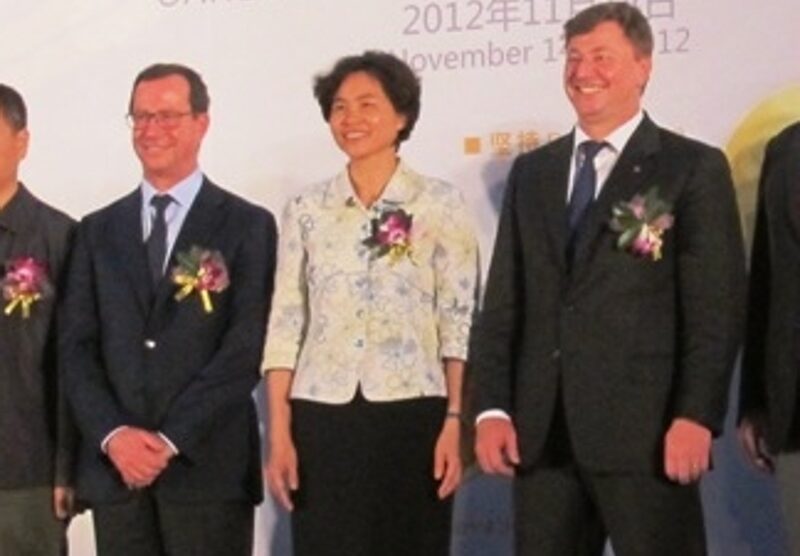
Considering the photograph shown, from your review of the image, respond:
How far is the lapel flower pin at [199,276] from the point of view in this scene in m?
3.05

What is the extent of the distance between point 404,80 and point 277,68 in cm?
72

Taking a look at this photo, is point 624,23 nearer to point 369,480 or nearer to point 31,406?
point 369,480

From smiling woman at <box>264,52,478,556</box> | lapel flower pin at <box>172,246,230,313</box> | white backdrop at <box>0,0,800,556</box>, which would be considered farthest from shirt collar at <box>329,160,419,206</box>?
white backdrop at <box>0,0,800,556</box>

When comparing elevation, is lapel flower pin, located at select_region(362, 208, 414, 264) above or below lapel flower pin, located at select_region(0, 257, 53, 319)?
above

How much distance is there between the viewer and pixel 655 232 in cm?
275

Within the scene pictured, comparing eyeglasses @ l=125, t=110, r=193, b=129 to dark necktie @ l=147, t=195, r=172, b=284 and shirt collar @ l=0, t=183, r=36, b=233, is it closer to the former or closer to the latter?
dark necktie @ l=147, t=195, r=172, b=284

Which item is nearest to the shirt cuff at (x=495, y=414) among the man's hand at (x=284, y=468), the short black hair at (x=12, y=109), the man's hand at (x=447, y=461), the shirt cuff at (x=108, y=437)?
the man's hand at (x=447, y=461)

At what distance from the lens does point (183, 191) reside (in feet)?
10.5

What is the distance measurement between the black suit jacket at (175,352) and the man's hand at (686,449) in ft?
2.84

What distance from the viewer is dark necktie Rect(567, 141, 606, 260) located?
2836 millimetres

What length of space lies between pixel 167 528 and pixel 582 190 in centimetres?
104

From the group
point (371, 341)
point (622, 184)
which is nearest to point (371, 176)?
point (371, 341)

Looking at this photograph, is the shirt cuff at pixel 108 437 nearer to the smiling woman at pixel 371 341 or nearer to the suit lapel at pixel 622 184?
the smiling woman at pixel 371 341

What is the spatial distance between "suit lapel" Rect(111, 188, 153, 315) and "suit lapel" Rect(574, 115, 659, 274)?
2.89 ft
